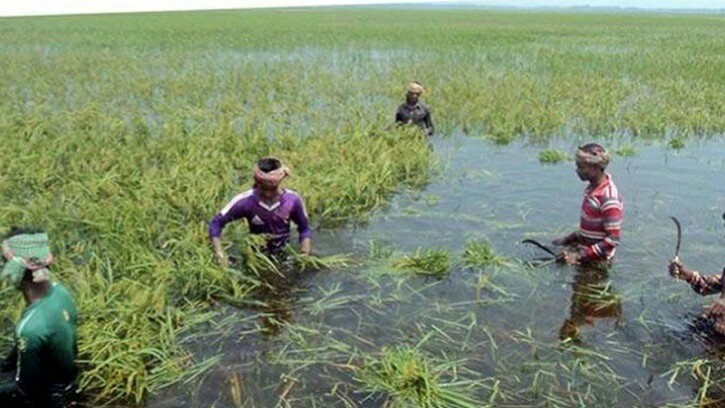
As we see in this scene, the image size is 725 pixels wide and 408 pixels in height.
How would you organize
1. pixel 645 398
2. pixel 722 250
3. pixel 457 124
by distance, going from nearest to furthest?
pixel 645 398
pixel 722 250
pixel 457 124

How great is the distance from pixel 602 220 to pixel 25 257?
170 inches

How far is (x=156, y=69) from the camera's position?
2061cm

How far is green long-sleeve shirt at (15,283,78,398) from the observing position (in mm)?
3400

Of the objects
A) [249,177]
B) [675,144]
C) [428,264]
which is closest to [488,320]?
[428,264]

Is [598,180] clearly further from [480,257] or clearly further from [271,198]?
[271,198]

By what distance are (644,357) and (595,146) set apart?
1.76m

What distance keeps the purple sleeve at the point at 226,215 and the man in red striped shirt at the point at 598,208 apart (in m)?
2.80

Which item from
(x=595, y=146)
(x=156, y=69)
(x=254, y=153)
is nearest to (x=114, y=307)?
(x=595, y=146)

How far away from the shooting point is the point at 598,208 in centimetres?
557

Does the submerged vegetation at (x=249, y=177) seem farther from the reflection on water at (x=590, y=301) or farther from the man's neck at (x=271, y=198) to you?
the man's neck at (x=271, y=198)

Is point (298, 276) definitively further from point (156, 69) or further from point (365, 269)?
point (156, 69)

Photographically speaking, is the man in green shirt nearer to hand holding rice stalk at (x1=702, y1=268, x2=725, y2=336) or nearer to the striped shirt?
hand holding rice stalk at (x1=702, y1=268, x2=725, y2=336)

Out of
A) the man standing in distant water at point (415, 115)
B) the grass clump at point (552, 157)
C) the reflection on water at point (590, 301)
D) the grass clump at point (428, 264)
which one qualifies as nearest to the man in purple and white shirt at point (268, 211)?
the grass clump at point (428, 264)

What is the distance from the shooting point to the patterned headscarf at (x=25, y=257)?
11.0ft
